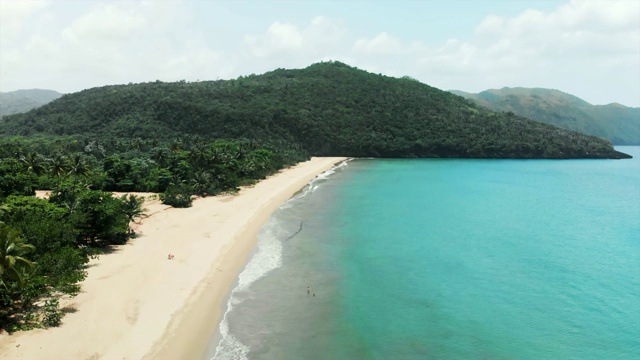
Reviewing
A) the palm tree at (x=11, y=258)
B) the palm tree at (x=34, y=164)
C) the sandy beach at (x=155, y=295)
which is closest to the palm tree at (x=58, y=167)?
the palm tree at (x=34, y=164)

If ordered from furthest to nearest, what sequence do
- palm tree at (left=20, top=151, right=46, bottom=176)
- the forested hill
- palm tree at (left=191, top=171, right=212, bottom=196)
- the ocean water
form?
the forested hill < palm tree at (left=191, top=171, right=212, bottom=196) < palm tree at (left=20, top=151, right=46, bottom=176) < the ocean water

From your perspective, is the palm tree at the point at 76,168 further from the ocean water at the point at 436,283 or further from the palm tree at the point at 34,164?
the ocean water at the point at 436,283

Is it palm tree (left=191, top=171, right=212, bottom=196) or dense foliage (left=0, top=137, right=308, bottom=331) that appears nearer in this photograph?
dense foliage (left=0, top=137, right=308, bottom=331)

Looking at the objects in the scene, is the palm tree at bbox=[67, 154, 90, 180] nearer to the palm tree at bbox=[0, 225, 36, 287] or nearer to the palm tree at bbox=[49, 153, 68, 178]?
the palm tree at bbox=[49, 153, 68, 178]

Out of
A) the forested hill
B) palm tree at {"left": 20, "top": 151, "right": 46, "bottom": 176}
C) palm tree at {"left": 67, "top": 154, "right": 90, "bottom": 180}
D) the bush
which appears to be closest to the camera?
the bush

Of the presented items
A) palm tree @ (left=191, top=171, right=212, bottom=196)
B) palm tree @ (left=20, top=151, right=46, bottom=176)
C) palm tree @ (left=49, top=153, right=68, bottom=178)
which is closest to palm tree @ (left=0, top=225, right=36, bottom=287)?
palm tree @ (left=191, top=171, right=212, bottom=196)

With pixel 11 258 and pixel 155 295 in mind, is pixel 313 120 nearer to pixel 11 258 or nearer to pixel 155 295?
pixel 155 295

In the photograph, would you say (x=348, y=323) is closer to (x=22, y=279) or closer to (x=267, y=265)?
(x=267, y=265)
